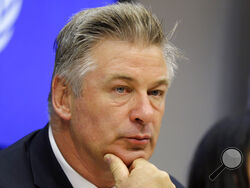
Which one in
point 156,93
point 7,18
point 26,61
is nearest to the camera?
point 156,93

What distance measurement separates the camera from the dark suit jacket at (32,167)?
1.97m

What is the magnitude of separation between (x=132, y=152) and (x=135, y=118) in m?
0.15

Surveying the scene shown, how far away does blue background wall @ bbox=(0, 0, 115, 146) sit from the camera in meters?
2.79

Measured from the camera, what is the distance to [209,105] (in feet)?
13.5

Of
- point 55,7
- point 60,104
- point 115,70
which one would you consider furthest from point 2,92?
point 115,70

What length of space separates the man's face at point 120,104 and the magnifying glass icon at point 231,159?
23.9 inches

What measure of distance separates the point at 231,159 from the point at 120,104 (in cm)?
70

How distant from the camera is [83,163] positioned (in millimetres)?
2049

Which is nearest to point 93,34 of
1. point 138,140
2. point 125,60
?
point 125,60

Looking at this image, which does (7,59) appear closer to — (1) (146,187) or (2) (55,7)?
(2) (55,7)

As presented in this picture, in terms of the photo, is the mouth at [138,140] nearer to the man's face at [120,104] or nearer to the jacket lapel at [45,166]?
the man's face at [120,104]

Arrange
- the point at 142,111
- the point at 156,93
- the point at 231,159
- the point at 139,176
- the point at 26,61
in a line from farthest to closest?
1. the point at 26,61
2. the point at 156,93
3. the point at 142,111
4. the point at 139,176
5. the point at 231,159

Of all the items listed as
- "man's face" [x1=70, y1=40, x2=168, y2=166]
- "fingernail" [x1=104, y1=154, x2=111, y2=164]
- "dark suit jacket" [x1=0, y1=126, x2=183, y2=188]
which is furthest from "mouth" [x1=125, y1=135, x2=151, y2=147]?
"dark suit jacket" [x1=0, y1=126, x2=183, y2=188]

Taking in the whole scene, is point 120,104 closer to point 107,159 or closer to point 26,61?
point 107,159
